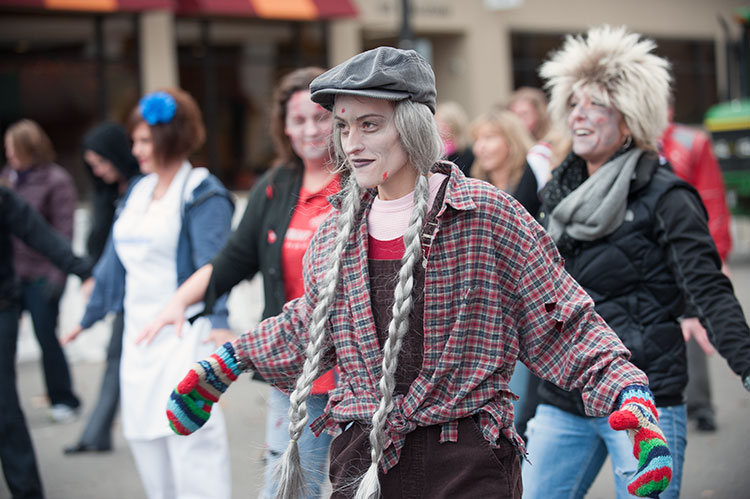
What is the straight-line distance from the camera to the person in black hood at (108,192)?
262 inches

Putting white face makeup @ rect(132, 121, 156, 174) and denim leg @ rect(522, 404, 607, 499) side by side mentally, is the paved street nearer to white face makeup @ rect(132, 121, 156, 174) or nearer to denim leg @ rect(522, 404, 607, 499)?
denim leg @ rect(522, 404, 607, 499)

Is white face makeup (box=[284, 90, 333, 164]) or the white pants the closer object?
white face makeup (box=[284, 90, 333, 164])

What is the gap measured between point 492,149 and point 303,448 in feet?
10.7

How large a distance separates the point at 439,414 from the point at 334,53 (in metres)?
15.7

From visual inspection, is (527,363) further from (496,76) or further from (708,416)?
(496,76)

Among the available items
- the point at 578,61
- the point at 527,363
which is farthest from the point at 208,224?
the point at 527,363

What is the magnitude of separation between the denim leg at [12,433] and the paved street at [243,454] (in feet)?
1.66

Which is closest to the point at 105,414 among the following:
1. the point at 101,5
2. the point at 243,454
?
the point at 243,454

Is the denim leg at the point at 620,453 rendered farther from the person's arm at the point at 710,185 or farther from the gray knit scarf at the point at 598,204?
the person's arm at the point at 710,185

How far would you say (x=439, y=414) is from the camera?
2.53 m

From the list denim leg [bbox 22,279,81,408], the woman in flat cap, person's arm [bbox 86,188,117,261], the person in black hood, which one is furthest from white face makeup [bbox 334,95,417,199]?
denim leg [bbox 22,279,81,408]

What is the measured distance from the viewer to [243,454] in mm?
6473

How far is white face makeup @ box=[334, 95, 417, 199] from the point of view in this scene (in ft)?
8.48

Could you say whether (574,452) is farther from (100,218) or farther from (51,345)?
(51,345)
